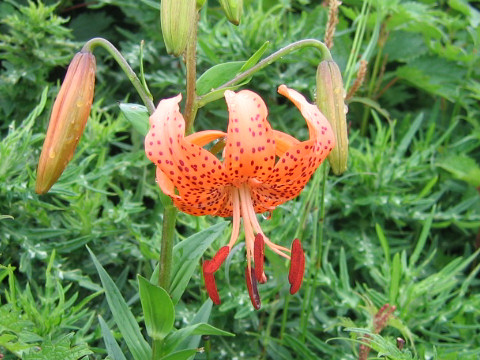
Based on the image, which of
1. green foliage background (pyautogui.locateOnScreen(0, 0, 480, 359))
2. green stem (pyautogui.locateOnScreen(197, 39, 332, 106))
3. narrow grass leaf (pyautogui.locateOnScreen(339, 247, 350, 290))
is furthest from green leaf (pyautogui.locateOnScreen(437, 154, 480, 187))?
green stem (pyautogui.locateOnScreen(197, 39, 332, 106))

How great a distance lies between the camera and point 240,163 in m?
0.89

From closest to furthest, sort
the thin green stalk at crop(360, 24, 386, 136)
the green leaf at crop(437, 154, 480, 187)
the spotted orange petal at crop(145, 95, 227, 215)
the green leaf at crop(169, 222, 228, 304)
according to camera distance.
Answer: the spotted orange petal at crop(145, 95, 227, 215) → the green leaf at crop(169, 222, 228, 304) → the green leaf at crop(437, 154, 480, 187) → the thin green stalk at crop(360, 24, 386, 136)

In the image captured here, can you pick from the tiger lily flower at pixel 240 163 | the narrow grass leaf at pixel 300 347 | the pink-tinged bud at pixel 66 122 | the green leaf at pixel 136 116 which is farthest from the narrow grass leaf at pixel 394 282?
the pink-tinged bud at pixel 66 122

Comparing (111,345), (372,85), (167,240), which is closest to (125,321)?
(111,345)

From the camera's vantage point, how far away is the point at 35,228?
1.34 m

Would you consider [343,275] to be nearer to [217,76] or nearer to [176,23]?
[217,76]

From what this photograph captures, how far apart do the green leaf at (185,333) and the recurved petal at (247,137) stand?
0.82ft

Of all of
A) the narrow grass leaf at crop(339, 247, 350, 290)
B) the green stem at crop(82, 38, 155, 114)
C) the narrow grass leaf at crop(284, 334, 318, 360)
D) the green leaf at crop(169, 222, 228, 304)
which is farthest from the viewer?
the narrow grass leaf at crop(339, 247, 350, 290)

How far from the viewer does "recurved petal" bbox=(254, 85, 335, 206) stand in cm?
90

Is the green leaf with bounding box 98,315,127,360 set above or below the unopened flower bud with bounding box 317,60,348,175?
below

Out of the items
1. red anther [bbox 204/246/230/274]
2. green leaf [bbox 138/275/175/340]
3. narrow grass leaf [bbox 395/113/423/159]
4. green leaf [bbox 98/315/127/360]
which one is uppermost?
red anther [bbox 204/246/230/274]

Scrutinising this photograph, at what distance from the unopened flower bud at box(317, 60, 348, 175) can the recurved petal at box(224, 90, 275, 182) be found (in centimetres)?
11

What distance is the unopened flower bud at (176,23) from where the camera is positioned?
85cm

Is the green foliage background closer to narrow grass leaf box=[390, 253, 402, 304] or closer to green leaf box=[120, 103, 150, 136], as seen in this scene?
narrow grass leaf box=[390, 253, 402, 304]
